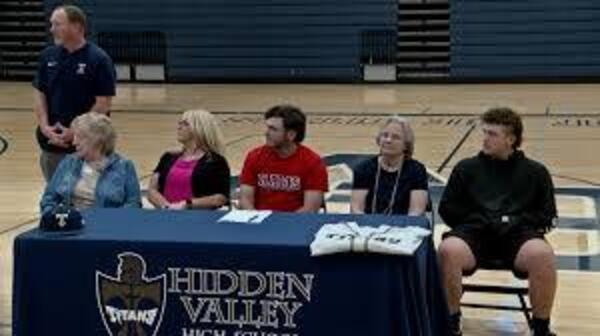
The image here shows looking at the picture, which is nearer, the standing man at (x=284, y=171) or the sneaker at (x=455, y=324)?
the sneaker at (x=455, y=324)

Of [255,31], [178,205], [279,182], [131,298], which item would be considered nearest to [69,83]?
[178,205]

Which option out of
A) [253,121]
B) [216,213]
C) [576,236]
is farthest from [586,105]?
[216,213]

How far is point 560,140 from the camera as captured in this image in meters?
11.8

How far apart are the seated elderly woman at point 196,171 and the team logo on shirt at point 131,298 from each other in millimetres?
1554

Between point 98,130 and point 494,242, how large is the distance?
6.45 feet

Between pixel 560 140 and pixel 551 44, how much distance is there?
23.1 ft

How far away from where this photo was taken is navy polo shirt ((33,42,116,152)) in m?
5.84

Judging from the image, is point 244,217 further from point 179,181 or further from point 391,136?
point 179,181

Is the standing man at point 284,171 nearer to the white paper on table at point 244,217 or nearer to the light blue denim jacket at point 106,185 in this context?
the light blue denim jacket at point 106,185

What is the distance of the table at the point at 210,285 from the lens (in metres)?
3.50

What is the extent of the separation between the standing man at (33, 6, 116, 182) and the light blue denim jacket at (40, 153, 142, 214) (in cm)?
71

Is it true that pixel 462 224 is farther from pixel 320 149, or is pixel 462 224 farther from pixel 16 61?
pixel 16 61

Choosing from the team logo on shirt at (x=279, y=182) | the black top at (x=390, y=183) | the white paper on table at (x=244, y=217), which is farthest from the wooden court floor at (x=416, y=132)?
the white paper on table at (x=244, y=217)

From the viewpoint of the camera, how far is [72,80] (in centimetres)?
584
